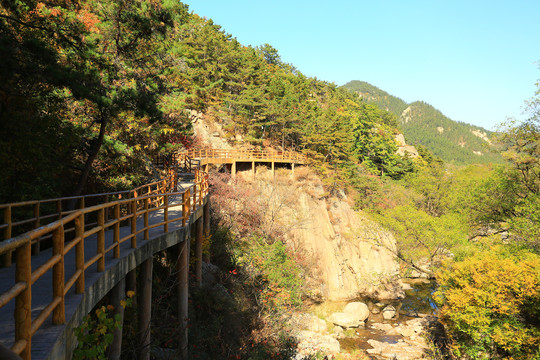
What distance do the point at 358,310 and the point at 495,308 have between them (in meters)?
11.4

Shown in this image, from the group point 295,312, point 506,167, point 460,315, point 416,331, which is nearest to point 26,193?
point 295,312

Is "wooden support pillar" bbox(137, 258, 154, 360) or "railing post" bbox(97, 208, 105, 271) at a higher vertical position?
"railing post" bbox(97, 208, 105, 271)

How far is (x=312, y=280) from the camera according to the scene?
2927 cm

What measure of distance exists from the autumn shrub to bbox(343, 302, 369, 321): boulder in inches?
308

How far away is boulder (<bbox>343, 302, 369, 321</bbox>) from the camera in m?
27.0

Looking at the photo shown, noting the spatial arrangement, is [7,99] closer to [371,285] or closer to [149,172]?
[149,172]

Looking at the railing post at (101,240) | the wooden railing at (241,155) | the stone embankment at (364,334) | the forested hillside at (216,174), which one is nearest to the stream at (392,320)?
the stone embankment at (364,334)

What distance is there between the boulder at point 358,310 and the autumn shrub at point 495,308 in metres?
7.82

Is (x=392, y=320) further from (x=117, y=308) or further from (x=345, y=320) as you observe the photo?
(x=117, y=308)

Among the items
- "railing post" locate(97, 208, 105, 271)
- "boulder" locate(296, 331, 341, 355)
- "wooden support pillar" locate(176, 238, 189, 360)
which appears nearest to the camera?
"railing post" locate(97, 208, 105, 271)

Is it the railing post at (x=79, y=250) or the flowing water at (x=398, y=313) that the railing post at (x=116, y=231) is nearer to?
the railing post at (x=79, y=250)

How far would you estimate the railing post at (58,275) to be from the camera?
2936mm

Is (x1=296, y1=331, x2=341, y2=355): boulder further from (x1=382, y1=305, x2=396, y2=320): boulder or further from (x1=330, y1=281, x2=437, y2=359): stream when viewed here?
(x1=382, y1=305, x2=396, y2=320): boulder

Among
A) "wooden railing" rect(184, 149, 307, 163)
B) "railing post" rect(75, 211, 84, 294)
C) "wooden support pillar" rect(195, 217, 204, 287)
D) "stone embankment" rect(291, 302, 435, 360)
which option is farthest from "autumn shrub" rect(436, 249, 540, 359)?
"wooden railing" rect(184, 149, 307, 163)
